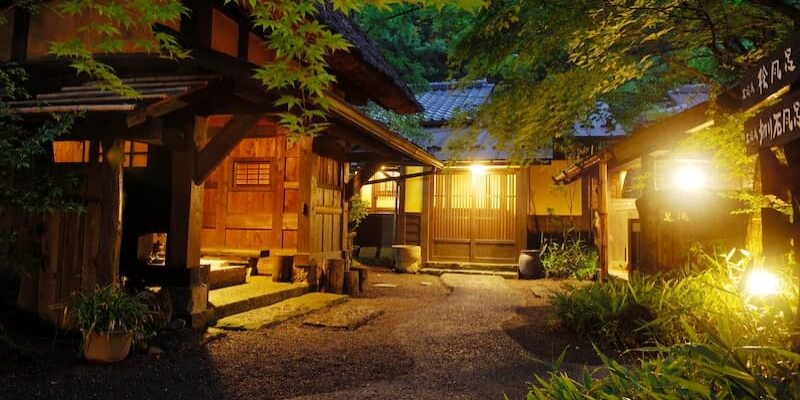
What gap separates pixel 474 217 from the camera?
15.1 metres

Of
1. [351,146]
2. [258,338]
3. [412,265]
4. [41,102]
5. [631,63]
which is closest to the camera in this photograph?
[41,102]

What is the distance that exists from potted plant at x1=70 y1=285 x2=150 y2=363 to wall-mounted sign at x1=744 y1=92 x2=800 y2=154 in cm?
538

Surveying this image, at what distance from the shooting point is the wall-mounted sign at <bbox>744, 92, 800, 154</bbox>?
8.43ft

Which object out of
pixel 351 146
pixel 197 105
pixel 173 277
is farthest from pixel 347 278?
pixel 197 105

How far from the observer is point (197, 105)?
6527 mm

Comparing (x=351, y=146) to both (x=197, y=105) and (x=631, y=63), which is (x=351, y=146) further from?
(x=631, y=63)

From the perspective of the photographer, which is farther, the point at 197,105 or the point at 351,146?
the point at 351,146

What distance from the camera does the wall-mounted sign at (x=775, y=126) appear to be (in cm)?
257

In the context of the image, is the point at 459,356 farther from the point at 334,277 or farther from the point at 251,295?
the point at 334,277

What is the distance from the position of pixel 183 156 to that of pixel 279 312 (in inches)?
104

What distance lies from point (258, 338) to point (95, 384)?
2101 mm

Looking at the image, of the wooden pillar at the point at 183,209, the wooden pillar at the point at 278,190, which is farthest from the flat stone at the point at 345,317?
the wooden pillar at the point at 278,190

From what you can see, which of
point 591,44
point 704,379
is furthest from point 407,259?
point 704,379

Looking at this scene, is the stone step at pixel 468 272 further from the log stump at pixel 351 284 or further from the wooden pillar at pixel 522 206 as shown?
the log stump at pixel 351 284
